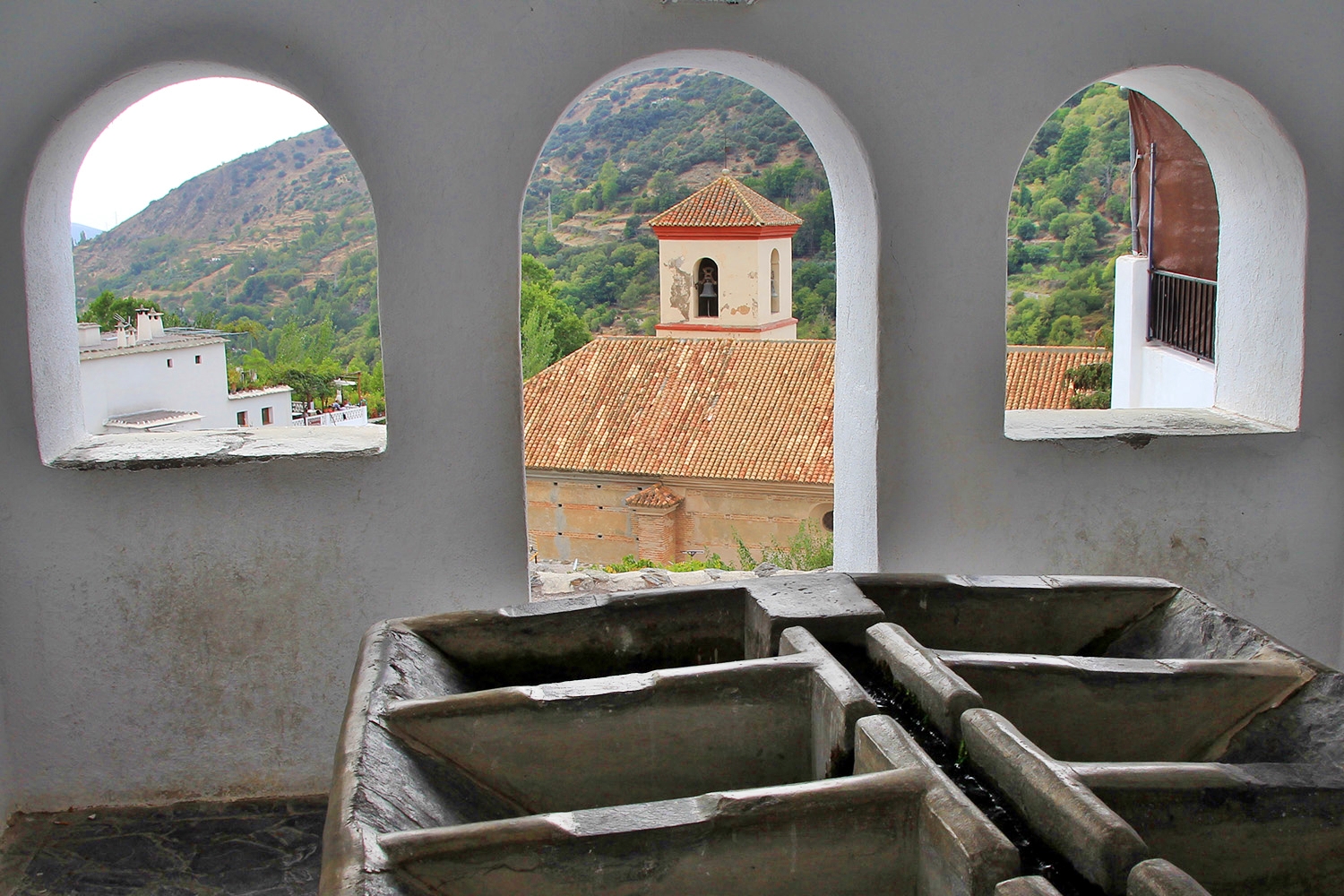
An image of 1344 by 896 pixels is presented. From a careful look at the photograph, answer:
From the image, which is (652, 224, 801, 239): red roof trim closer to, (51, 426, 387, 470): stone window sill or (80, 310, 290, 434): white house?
(80, 310, 290, 434): white house

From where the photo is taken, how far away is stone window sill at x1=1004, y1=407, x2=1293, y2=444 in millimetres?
4211

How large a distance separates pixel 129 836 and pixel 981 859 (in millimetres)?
3142

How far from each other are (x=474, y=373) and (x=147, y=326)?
1861 cm

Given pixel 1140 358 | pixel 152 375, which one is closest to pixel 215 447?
pixel 1140 358

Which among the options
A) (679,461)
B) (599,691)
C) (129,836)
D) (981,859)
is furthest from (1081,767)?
(679,461)

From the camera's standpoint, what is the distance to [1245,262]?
448cm

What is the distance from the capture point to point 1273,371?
4.33m

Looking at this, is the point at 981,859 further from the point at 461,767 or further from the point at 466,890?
the point at 461,767

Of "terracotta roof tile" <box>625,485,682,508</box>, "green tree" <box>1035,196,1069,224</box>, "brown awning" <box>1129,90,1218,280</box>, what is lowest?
"terracotta roof tile" <box>625,485,682,508</box>

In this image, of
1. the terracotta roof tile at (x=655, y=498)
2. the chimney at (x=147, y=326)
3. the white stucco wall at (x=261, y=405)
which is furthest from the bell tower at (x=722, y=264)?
the chimney at (x=147, y=326)

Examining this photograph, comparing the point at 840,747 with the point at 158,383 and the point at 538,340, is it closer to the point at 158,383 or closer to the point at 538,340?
the point at 158,383

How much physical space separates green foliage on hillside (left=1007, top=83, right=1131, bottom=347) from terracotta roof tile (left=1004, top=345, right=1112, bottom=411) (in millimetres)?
7156

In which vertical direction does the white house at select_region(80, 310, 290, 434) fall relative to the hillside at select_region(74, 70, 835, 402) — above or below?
below

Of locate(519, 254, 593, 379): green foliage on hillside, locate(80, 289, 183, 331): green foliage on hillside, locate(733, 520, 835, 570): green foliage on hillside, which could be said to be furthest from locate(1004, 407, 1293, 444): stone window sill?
locate(519, 254, 593, 379): green foliage on hillside
